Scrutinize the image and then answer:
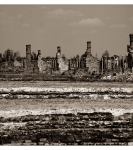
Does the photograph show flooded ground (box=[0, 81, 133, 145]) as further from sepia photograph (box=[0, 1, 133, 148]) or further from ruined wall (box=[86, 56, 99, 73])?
ruined wall (box=[86, 56, 99, 73])

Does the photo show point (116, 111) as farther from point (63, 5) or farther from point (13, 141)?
point (63, 5)

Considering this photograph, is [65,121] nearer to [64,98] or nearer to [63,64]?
[64,98]

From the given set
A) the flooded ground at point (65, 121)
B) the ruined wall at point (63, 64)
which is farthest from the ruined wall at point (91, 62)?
the flooded ground at point (65, 121)

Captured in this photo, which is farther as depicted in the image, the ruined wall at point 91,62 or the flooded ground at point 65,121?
the ruined wall at point 91,62

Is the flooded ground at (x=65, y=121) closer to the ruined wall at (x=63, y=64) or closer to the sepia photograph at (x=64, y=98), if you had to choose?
the sepia photograph at (x=64, y=98)

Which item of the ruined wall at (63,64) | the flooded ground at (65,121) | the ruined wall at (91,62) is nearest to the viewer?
the flooded ground at (65,121)

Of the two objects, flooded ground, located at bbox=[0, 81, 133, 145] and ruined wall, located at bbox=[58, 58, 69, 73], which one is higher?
ruined wall, located at bbox=[58, 58, 69, 73]

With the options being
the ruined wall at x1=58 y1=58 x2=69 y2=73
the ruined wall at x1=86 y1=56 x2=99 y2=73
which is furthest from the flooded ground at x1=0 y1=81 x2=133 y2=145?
the ruined wall at x1=58 y1=58 x2=69 y2=73

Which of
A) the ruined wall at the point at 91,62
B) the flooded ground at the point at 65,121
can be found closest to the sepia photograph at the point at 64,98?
the flooded ground at the point at 65,121

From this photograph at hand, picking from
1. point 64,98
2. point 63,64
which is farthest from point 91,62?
point 64,98

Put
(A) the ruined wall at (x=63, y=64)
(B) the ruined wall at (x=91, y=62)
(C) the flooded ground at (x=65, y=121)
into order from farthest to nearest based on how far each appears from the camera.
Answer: (A) the ruined wall at (x=63, y=64), (B) the ruined wall at (x=91, y=62), (C) the flooded ground at (x=65, y=121)

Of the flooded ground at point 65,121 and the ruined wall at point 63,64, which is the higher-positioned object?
the ruined wall at point 63,64

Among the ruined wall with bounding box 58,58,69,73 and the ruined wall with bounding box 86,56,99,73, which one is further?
the ruined wall with bounding box 58,58,69,73

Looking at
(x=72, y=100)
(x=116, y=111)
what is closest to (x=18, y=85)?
(x=72, y=100)
